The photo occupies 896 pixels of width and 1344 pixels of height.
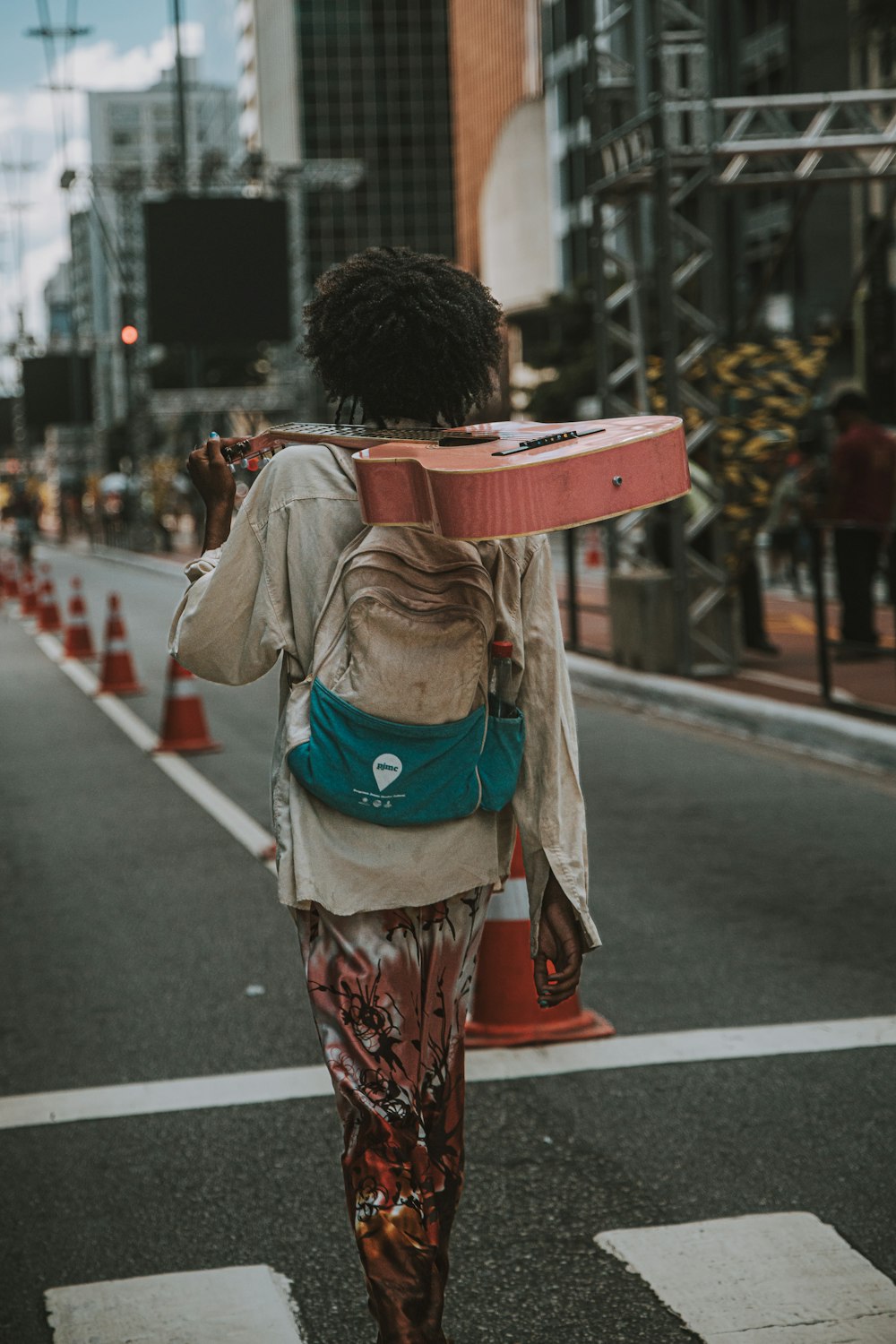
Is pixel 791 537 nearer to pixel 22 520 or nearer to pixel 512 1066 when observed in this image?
pixel 512 1066

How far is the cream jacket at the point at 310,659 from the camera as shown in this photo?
8.84 ft

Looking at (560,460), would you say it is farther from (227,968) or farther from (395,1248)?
(227,968)

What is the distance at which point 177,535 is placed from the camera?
62.2 metres

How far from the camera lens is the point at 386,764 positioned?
2.65 metres

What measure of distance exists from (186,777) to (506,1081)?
615cm

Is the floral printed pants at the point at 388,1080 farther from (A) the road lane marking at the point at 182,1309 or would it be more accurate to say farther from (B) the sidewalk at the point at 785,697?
(B) the sidewalk at the point at 785,697

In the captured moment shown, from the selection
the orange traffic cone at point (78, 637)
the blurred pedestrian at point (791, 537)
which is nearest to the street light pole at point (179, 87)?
the blurred pedestrian at point (791, 537)

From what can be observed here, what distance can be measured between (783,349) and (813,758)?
15.4 feet

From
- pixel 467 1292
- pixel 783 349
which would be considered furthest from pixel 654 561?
pixel 467 1292

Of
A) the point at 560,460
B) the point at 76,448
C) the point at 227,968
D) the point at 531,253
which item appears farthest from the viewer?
the point at 76,448

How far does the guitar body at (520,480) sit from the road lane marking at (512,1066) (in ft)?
8.99

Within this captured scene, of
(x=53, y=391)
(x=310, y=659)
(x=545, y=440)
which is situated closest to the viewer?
(x=545, y=440)

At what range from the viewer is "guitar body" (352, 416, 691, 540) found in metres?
2.42

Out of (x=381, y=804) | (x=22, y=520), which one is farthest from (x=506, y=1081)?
(x=22, y=520)
